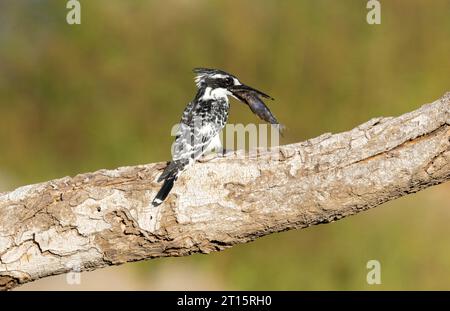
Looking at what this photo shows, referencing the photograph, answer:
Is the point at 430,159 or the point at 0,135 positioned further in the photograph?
the point at 0,135

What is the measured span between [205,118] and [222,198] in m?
0.60

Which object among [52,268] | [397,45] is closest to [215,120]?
[52,268]

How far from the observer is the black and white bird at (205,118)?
3078 mm

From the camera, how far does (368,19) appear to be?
545 centimetres

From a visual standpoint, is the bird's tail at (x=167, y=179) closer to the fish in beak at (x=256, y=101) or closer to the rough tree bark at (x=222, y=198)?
the rough tree bark at (x=222, y=198)

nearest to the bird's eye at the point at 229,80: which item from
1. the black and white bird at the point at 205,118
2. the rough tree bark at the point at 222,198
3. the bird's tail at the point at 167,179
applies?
the black and white bird at the point at 205,118

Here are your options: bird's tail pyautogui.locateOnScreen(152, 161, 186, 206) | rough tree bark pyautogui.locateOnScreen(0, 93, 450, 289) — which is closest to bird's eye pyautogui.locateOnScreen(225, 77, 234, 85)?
rough tree bark pyautogui.locateOnScreen(0, 93, 450, 289)

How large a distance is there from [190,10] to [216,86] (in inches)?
86.3

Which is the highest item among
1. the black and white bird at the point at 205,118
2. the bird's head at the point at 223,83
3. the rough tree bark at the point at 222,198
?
the bird's head at the point at 223,83

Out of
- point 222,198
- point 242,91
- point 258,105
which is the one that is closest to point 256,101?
point 258,105

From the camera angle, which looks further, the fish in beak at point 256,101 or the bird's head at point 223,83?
the bird's head at point 223,83

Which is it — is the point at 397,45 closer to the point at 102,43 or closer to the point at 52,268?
the point at 102,43

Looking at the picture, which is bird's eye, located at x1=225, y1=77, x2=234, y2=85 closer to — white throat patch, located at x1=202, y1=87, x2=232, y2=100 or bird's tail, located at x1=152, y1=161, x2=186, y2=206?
white throat patch, located at x1=202, y1=87, x2=232, y2=100

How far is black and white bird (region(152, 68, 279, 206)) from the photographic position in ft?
10.1
